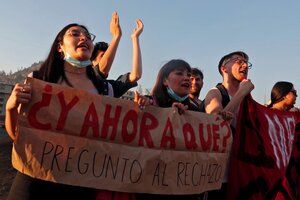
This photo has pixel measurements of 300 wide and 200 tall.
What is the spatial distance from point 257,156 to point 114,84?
147cm

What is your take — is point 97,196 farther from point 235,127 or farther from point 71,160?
point 235,127

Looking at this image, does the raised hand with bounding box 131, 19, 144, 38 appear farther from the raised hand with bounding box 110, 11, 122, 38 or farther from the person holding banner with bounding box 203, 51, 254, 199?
the person holding banner with bounding box 203, 51, 254, 199

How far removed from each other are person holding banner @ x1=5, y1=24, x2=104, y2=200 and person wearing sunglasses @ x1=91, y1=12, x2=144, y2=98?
0.45 m

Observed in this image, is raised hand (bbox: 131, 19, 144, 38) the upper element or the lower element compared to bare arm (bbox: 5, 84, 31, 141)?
upper

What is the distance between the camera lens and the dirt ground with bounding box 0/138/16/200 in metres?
6.94

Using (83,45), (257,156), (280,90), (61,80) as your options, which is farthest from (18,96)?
(280,90)

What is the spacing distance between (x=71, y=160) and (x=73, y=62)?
67 cm

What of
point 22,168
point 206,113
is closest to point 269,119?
point 206,113

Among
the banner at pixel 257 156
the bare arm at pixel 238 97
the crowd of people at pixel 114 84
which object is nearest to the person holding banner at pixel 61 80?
the crowd of people at pixel 114 84

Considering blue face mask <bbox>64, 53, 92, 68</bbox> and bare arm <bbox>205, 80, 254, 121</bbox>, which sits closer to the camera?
blue face mask <bbox>64, 53, 92, 68</bbox>

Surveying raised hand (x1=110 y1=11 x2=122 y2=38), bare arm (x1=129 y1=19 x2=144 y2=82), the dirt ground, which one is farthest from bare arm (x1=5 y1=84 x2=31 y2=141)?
the dirt ground

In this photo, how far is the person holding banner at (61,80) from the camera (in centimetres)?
203

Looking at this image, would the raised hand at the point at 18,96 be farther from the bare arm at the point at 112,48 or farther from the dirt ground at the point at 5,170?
the dirt ground at the point at 5,170

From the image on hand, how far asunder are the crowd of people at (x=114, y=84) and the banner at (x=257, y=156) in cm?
11
